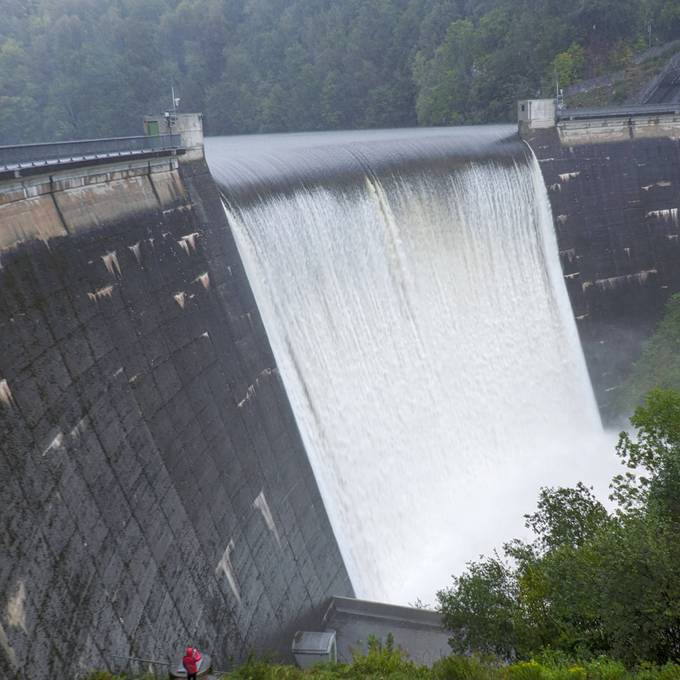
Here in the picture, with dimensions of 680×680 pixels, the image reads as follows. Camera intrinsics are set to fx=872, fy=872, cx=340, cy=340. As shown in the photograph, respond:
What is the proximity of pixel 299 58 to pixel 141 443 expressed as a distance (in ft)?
226

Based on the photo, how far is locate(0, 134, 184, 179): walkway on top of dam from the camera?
47.9ft

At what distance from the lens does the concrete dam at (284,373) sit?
12727 millimetres

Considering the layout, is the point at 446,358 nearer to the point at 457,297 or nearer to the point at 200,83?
the point at 457,297

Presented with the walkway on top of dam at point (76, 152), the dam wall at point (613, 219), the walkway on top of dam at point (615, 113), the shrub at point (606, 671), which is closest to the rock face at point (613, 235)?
the dam wall at point (613, 219)

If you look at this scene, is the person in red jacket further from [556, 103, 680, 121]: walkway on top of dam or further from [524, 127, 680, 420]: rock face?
[556, 103, 680, 121]: walkway on top of dam

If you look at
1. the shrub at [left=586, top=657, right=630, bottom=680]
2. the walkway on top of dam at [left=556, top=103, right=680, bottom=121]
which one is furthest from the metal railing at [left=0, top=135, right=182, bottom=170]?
the walkway on top of dam at [left=556, top=103, right=680, bottom=121]

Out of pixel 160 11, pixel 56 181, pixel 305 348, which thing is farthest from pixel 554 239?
pixel 160 11

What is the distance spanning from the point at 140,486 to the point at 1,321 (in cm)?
363

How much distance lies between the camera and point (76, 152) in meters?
16.8

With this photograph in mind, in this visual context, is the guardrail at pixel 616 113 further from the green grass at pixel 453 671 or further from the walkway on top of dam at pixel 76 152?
the green grass at pixel 453 671

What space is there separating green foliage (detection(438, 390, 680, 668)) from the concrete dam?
104 inches

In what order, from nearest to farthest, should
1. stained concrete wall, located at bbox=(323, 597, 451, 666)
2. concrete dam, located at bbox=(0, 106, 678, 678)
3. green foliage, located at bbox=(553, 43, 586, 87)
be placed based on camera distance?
1. concrete dam, located at bbox=(0, 106, 678, 678)
2. stained concrete wall, located at bbox=(323, 597, 451, 666)
3. green foliage, located at bbox=(553, 43, 586, 87)

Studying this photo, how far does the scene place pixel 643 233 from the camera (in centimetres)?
3447

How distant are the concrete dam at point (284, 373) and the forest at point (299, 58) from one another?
28393 millimetres
